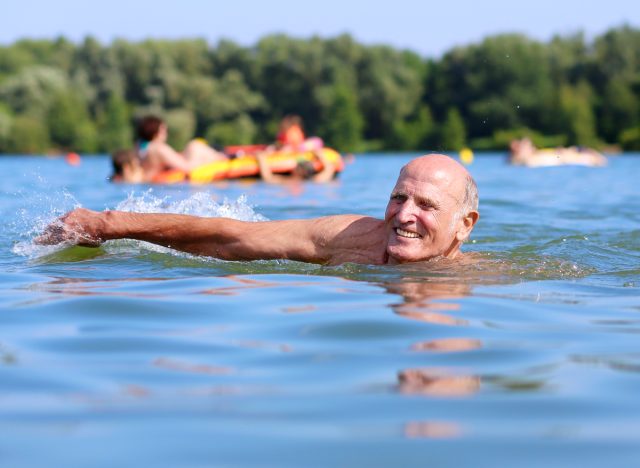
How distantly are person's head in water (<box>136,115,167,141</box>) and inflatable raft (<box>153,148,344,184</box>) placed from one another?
0.66 m

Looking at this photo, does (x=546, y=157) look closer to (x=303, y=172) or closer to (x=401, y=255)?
(x=303, y=172)

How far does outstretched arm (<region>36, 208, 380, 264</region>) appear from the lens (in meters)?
5.52

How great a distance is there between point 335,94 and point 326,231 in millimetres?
64038

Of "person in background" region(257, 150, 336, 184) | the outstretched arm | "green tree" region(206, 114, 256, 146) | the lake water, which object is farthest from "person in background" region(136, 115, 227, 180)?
"green tree" region(206, 114, 256, 146)

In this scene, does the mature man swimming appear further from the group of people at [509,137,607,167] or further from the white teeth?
the group of people at [509,137,607,167]

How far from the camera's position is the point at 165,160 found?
16.1 meters

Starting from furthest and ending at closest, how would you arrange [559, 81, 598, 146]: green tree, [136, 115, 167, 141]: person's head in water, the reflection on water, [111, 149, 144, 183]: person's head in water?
[559, 81, 598, 146]: green tree, [111, 149, 144, 183]: person's head in water, [136, 115, 167, 141]: person's head in water, the reflection on water

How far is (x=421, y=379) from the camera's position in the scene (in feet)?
9.48

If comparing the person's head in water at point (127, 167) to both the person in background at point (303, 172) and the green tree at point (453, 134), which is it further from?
the green tree at point (453, 134)

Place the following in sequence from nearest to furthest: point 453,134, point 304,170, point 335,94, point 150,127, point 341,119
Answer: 1. point 150,127
2. point 304,170
3. point 453,134
4. point 341,119
5. point 335,94

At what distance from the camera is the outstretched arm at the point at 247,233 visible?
552 centimetres

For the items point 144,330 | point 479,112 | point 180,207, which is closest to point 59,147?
point 479,112

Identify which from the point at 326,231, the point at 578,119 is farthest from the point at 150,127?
the point at 578,119

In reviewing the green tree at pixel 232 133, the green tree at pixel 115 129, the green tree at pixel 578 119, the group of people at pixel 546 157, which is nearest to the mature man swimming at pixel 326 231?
the group of people at pixel 546 157
